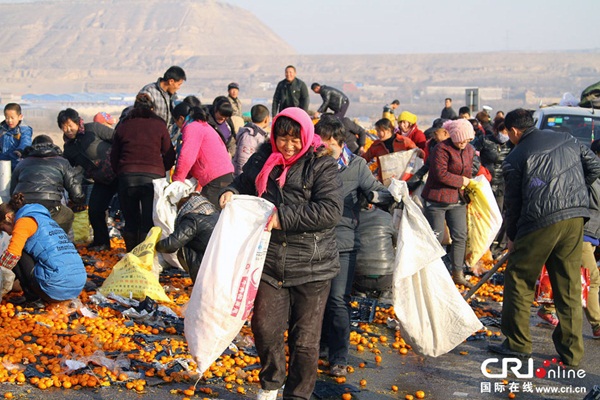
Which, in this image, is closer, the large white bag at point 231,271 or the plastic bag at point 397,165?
the large white bag at point 231,271

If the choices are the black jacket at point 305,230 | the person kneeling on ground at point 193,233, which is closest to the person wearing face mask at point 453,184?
the person kneeling on ground at point 193,233

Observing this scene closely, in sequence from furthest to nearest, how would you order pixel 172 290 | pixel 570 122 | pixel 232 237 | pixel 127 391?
pixel 570 122 < pixel 172 290 < pixel 127 391 < pixel 232 237

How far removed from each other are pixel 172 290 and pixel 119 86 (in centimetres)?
11500

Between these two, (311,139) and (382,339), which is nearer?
(311,139)

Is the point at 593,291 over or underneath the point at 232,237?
underneath

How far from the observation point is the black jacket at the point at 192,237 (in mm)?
7645

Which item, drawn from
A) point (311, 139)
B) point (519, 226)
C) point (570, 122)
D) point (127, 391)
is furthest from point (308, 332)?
point (570, 122)

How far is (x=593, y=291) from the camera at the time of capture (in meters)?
7.21

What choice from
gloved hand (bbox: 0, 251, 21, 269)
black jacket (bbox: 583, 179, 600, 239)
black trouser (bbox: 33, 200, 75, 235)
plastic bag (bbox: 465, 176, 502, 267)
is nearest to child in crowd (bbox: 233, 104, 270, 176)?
black trouser (bbox: 33, 200, 75, 235)

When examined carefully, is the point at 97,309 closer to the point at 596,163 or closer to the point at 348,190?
the point at 348,190

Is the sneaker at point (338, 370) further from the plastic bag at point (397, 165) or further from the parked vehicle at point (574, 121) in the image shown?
the parked vehicle at point (574, 121)

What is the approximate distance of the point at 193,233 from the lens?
770 cm

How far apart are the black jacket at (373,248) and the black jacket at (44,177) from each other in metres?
3.51

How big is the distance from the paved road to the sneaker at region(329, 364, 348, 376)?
0.06 m
